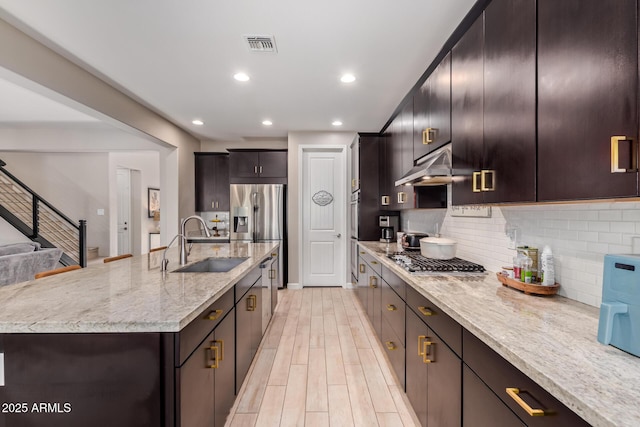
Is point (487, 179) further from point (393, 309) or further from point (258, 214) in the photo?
point (258, 214)

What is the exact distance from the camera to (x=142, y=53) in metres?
2.52

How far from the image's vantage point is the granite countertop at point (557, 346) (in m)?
0.64

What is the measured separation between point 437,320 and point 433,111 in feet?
5.11

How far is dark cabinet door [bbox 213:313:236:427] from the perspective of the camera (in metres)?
1.55

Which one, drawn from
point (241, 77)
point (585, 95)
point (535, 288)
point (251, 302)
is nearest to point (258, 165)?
point (241, 77)

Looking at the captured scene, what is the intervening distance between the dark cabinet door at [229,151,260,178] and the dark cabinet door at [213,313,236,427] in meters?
3.74

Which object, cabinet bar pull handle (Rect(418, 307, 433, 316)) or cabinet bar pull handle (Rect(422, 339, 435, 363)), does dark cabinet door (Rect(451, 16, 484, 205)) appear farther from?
cabinet bar pull handle (Rect(422, 339, 435, 363))

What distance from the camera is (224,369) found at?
1.66 m

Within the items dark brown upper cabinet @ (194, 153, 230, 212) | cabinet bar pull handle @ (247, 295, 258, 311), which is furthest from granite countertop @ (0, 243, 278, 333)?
dark brown upper cabinet @ (194, 153, 230, 212)

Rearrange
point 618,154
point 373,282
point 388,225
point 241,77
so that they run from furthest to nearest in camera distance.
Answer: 1. point 388,225
2. point 373,282
3. point 241,77
4. point 618,154

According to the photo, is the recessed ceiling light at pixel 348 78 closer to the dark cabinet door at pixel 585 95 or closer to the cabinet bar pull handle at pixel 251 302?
the dark cabinet door at pixel 585 95

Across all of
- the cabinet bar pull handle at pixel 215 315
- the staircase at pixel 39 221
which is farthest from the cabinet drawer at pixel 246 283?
the staircase at pixel 39 221

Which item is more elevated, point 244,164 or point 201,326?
point 244,164

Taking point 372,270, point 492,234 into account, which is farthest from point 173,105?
point 492,234
